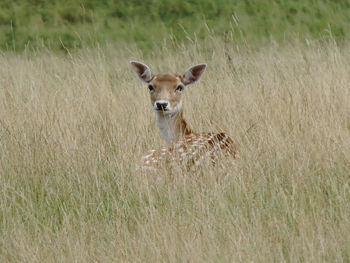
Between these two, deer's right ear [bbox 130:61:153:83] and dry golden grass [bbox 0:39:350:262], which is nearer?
dry golden grass [bbox 0:39:350:262]

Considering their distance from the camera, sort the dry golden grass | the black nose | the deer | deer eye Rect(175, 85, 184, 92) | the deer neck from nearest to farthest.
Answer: the dry golden grass
the deer
the black nose
the deer neck
deer eye Rect(175, 85, 184, 92)

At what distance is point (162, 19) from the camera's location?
73.7ft

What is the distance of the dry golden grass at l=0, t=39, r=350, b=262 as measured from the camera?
502cm

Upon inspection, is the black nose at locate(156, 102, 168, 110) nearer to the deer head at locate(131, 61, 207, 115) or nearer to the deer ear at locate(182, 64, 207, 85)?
the deer head at locate(131, 61, 207, 115)

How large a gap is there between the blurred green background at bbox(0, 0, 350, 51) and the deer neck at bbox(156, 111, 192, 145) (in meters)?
12.8

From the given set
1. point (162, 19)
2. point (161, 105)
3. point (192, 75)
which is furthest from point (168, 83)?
point (162, 19)

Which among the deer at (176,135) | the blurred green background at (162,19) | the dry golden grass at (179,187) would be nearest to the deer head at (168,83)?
the deer at (176,135)

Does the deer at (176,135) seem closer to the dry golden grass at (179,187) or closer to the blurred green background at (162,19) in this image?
the dry golden grass at (179,187)

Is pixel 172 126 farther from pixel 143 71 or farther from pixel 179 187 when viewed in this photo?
pixel 179 187

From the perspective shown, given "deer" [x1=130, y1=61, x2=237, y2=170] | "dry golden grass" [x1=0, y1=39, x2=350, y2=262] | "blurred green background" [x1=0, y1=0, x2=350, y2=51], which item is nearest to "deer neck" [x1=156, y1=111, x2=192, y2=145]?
"deer" [x1=130, y1=61, x2=237, y2=170]

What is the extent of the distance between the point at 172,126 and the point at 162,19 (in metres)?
14.9

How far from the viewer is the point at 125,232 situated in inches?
206

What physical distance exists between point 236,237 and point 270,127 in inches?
89.2

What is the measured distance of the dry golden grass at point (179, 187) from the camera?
16.5ft
